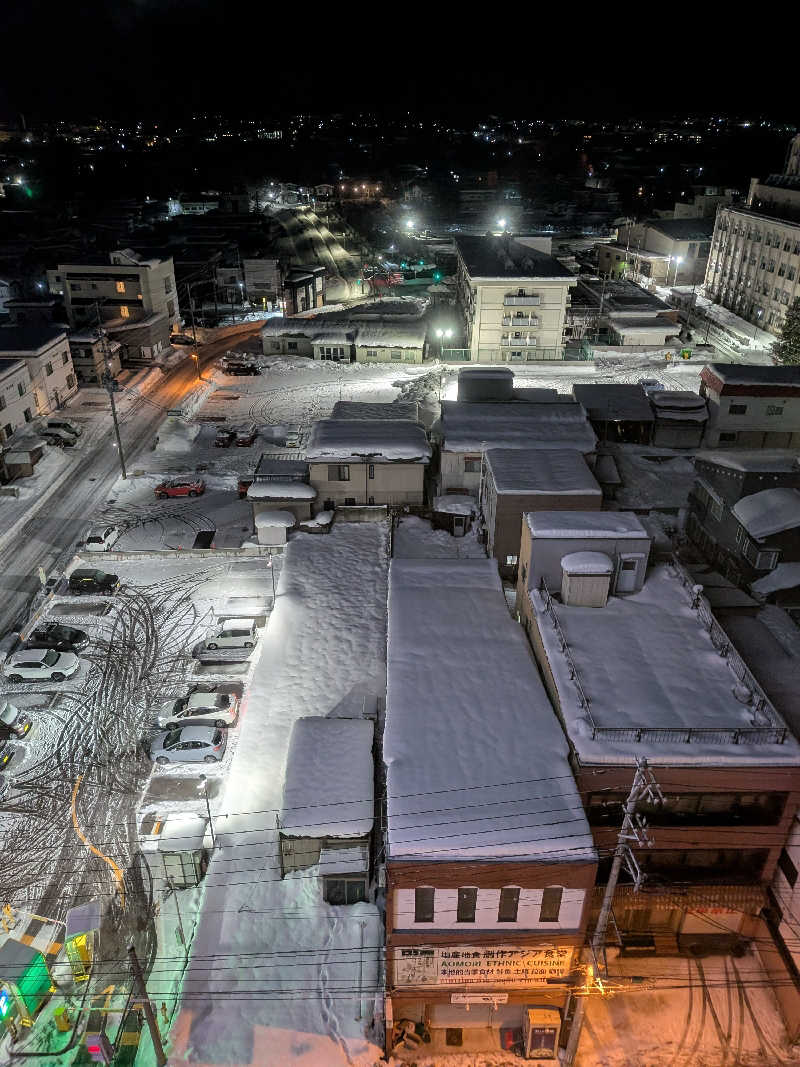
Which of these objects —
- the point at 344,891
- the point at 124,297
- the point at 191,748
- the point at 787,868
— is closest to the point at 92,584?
the point at 191,748

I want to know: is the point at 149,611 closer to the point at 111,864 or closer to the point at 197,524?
the point at 197,524

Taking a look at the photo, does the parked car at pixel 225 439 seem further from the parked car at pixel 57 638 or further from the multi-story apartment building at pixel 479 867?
the multi-story apartment building at pixel 479 867

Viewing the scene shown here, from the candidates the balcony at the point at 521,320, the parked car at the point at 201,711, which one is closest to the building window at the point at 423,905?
the parked car at the point at 201,711

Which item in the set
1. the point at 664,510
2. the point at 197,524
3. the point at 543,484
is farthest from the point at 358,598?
the point at 664,510

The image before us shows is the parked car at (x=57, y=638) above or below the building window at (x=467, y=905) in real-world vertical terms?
below

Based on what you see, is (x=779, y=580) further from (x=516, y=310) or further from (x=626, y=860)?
(x=516, y=310)

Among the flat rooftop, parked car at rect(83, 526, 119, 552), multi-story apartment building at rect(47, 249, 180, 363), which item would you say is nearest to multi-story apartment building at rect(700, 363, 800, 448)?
the flat rooftop
